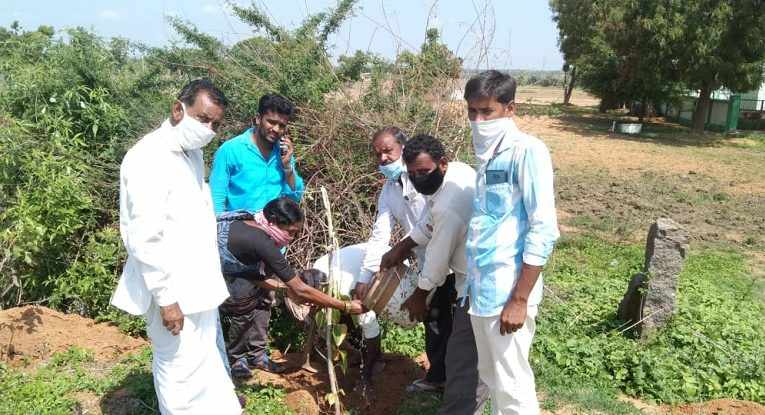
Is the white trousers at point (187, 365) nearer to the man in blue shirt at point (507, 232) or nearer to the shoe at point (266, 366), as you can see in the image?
the shoe at point (266, 366)

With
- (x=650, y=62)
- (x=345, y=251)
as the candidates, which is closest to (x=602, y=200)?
(x=345, y=251)

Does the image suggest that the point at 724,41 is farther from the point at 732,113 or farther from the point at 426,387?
the point at 426,387

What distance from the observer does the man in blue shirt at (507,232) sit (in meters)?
2.44

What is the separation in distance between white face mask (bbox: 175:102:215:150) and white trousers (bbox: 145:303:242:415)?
2.42ft

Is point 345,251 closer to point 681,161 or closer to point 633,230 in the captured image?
point 633,230

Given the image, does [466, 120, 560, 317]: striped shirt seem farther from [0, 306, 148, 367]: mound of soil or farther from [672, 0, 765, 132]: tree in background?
[672, 0, 765, 132]: tree in background

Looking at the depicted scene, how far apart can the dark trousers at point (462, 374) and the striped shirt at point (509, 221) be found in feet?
1.26

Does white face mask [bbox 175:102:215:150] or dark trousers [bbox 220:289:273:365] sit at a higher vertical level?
white face mask [bbox 175:102:215:150]

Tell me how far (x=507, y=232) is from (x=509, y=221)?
0.15ft

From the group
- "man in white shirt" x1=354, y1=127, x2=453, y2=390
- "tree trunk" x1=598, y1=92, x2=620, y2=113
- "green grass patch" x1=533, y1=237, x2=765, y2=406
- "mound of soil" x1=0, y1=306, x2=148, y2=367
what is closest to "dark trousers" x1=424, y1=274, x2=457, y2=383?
"man in white shirt" x1=354, y1=127, x2=453, y2=390

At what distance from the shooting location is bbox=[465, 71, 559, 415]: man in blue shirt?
8.00 ft

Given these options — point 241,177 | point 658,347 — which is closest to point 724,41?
point 658,347

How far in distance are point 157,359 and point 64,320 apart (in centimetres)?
206

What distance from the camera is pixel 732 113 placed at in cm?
2005
